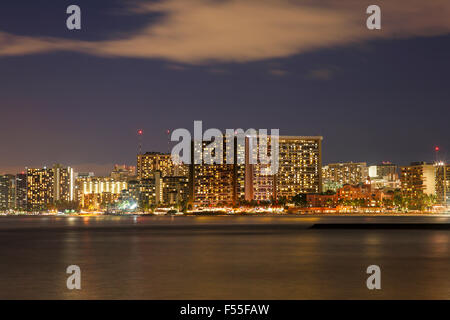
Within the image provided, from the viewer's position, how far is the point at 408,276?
36375 mm

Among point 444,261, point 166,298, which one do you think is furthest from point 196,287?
point 444,261

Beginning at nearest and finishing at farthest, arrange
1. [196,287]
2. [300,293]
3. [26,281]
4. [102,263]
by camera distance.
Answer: [300,293], [196,287], [26,281], [102,263]

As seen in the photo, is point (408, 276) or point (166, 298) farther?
point (408, 276)

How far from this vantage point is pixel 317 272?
39.2m

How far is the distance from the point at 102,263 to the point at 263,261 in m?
11.2

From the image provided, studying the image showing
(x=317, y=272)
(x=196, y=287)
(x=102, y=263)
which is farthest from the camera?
(x=102, y=263)

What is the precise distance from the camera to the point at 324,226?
125625mm
